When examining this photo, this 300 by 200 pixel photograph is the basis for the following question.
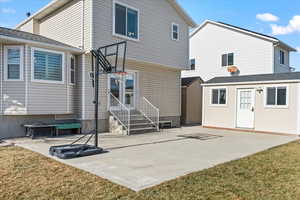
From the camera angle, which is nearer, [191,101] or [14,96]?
[14,96]

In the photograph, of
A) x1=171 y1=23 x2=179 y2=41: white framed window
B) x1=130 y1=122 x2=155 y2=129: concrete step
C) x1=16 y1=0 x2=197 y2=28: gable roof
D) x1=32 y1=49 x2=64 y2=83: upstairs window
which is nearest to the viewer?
x1=32 y1=49 x2=64 y2=83: upstairs window

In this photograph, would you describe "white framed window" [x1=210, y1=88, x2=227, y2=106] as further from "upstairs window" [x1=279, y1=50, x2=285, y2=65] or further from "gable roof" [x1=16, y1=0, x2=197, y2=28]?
"upstairs window" [x1=279, y1=50, x2=285, y2=65]

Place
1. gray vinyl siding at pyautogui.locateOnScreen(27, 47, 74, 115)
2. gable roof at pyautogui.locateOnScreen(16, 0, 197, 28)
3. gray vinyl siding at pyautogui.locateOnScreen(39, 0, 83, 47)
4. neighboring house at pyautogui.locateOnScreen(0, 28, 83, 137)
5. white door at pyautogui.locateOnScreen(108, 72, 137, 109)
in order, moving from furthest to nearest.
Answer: white door at pyautogui.locateOnScreen(108, 72, 137, 109) → gable roof at pyautogui.locateOnScreen(16, 0, 197, 28) → gray vinyl siding at pyautogui.locateOnScreen(39, 0, 83, 47) → gray vinyl siding at pyautogui.locateOnScreen(27, 47, 74, 115) → neighboring house at pyautogui.locateOnScreen(0, 28, 83, 137)

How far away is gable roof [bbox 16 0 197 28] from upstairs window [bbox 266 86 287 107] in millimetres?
6555

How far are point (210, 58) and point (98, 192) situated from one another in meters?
19.6

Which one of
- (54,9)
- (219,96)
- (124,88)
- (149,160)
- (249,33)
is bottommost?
(149,160)

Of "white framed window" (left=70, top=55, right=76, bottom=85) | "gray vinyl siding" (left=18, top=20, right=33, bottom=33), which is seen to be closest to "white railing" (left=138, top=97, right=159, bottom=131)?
"white framed window" (left=70, top=55, right=76, bottom=85)

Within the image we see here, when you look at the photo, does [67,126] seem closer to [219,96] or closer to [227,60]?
[219,96]

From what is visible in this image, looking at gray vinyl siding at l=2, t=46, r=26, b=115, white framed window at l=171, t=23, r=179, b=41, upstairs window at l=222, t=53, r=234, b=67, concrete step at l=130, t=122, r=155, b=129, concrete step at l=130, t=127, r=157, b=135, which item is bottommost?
concrete step at l=130, t=127, r=157, b=135

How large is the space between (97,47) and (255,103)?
28.3 feet

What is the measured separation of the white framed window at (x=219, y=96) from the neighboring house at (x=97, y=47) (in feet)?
7.45

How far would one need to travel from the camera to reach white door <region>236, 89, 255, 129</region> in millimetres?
12289

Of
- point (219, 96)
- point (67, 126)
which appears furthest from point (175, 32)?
point (67, 126)

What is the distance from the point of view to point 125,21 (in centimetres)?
1139
